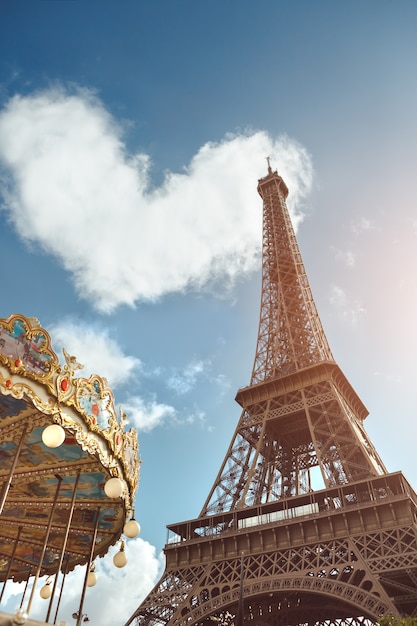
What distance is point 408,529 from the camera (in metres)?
20.9

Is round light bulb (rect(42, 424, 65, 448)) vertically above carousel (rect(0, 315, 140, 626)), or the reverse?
carousel (rect(0, 315, 140, 626))

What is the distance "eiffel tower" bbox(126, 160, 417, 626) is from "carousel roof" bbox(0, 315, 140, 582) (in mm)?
5179

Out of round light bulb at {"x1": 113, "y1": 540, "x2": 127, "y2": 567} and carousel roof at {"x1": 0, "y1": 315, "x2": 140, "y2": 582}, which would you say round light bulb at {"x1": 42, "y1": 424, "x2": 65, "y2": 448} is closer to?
carousel roof at {"x1": 0, "y1": 315, "x2": 140, "y2": 582}

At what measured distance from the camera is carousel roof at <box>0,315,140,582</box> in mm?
8547

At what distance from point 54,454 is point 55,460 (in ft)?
1.04

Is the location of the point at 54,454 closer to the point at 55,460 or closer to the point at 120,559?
the point at 55,460

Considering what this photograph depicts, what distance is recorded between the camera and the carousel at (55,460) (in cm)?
853

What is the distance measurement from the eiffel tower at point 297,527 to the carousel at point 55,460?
488 centimetres

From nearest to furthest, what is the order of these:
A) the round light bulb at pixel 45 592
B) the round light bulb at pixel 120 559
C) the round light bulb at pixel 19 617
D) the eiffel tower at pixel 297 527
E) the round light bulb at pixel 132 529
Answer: the round light bulb at pixel 19 617 < the round light bulb at pixel 132 529 < the round light bulb at pixel 120 559 < the round light bulb at pixel 45 592 < the eiffel tower at pixel 297 527

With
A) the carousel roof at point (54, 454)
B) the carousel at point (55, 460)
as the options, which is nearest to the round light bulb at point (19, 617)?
the carousel at point (55, 460)

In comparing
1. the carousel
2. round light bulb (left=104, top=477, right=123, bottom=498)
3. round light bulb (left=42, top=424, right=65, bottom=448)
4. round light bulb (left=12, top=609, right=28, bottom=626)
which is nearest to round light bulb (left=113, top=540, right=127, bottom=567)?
the carousel

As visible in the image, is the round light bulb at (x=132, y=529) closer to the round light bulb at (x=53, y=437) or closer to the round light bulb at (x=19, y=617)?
the round light bulb at (x=53, y=437)

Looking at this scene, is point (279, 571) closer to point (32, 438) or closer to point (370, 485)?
point (370, 485)

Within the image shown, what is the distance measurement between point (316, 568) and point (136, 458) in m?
13.8
